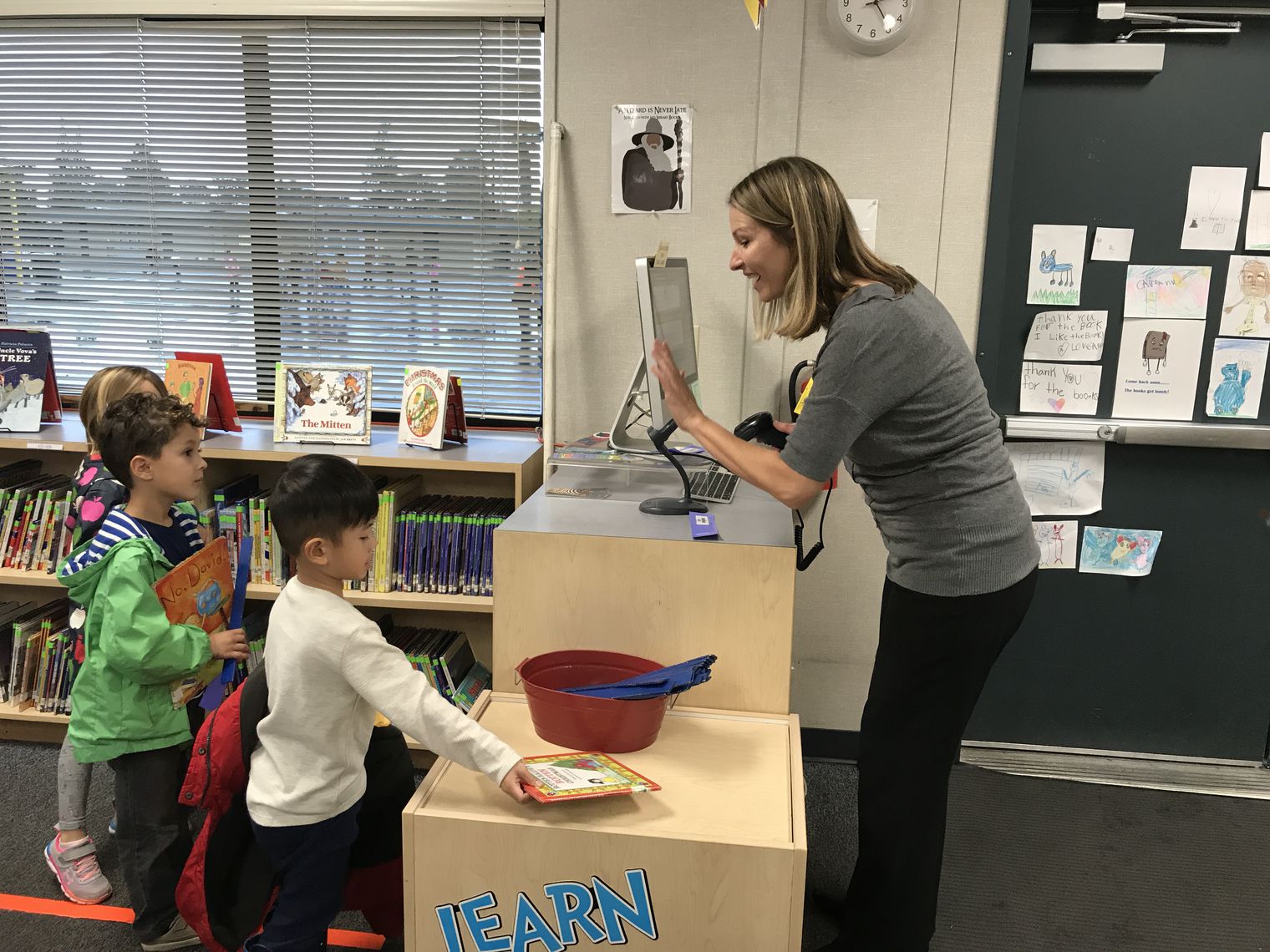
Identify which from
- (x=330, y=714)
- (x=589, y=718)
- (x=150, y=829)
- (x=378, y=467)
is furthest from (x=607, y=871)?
(x=378, y=467)

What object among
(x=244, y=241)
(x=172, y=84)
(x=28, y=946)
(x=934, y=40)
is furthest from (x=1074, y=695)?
(x=172, y=84)

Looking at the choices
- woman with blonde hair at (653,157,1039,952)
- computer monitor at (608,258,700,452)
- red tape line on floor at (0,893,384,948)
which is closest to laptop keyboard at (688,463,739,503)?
computer monitor at (608,258,700,452)

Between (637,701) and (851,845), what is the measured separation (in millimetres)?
1197

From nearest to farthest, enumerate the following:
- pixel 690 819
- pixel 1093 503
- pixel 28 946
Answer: pixel 690 819
pixel 28 946
pixel 1093 503

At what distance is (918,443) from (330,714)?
40.1 inches

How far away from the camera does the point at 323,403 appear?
268 centimetres

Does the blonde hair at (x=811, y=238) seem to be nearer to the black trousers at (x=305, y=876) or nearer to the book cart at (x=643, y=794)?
the book cart at (x=643, y=794)

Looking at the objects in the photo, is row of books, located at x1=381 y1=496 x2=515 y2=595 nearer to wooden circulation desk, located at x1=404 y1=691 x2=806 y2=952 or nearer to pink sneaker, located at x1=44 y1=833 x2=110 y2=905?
pink sneaker, located at x1=44 y1=833 x2=110 y2=905

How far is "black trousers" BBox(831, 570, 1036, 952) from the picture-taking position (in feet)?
5.18

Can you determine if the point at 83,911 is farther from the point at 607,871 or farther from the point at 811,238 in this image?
the point at 811,238

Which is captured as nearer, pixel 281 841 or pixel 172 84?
pixel 281 841

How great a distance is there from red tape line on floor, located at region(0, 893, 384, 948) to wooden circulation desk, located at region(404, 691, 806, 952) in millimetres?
706

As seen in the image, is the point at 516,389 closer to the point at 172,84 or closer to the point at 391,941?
the point at 172,84

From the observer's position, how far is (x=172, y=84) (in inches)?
115
